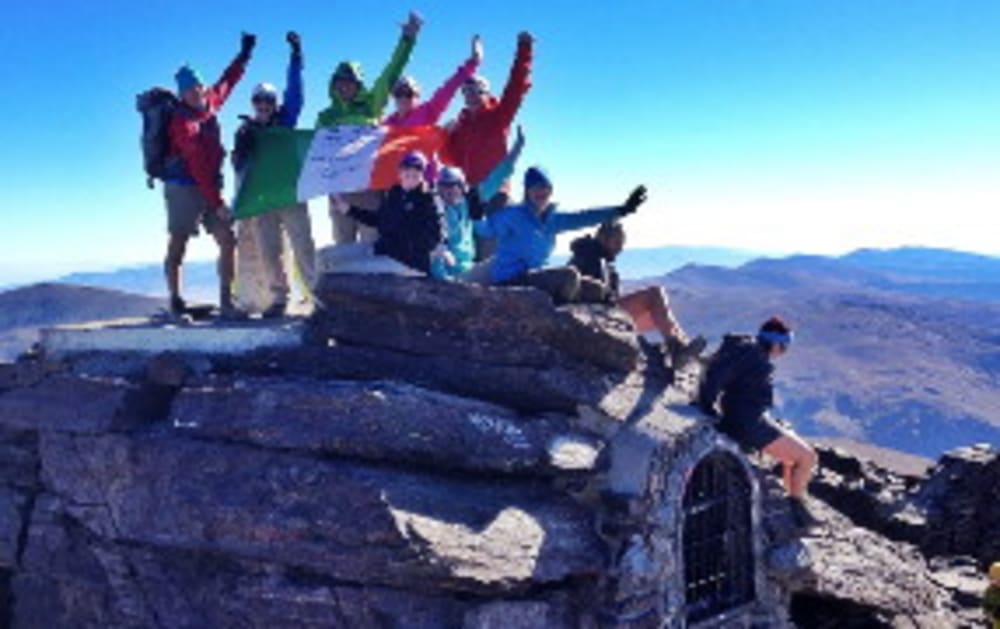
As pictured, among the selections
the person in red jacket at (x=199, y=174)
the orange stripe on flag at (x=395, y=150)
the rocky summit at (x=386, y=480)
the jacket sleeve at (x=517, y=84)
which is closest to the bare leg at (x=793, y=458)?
the rocky summit at (x=386, y=480)

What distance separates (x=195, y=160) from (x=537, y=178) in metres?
5.10

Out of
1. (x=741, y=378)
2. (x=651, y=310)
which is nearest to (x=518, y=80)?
(x=651, y=310)

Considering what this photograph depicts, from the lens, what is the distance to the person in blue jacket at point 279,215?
47.4 ft

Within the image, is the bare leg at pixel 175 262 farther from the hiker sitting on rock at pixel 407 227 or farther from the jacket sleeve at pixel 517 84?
the jacket sleeve at pixel 517 84

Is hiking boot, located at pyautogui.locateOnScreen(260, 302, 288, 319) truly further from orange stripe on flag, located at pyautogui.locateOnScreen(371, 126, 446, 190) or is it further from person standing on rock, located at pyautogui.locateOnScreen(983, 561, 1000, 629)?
person standing on rock, located at pyautogui.locateOnScreen(983, 561, 1000, 629)

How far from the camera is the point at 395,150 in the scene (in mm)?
15016

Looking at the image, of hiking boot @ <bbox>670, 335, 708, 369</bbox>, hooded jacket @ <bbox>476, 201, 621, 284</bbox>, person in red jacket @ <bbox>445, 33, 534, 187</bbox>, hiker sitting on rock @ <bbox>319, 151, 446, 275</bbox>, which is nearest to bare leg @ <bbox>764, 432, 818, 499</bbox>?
hiking boot @ <bbox>670, 335, 708, 369</bbox>

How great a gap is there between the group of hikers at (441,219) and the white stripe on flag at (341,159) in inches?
10.5

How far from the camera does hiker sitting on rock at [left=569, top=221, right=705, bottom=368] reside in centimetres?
1387

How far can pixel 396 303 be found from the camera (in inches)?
523

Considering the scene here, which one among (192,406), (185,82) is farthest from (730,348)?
(185,82)

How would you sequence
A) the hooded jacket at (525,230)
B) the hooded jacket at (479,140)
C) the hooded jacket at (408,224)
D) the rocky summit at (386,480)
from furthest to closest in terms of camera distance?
the hooded jacket at (479,140), the hooded jacket at (525,230), the hooded jacket at (408,224), the rocky summit at (386,480)

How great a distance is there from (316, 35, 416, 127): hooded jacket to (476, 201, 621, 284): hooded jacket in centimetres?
334

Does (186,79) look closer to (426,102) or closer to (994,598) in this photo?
(426,102)
